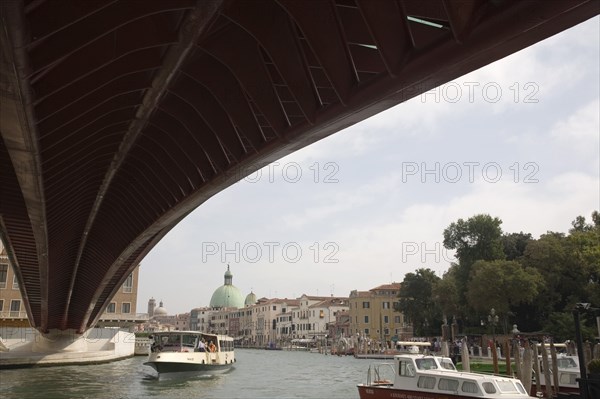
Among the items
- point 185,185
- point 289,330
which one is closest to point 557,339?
point 185,185

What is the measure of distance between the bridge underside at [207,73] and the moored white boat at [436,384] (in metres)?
9.18

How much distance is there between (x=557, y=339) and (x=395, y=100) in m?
40.0

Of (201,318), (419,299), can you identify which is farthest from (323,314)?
(201,318)

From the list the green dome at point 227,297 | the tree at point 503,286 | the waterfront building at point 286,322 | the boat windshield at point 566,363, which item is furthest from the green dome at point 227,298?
the boat windshield at point 566,363

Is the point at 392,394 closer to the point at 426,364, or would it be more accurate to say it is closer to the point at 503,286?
Answer: the point at 426,364

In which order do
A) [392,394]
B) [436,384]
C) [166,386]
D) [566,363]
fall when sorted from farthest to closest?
[166,386], [566,363], [392,394], [436,384]

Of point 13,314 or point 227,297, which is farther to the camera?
point 227,297

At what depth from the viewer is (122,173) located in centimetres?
1691

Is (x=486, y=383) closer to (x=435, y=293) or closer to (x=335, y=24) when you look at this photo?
(x=335, y=24)

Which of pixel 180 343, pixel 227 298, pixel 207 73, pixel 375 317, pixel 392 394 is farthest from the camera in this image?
pixel 227 298

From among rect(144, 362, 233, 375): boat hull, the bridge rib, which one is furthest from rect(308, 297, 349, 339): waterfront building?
the bridge rib

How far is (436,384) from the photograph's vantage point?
1769cm

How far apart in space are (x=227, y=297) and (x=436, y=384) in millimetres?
140800

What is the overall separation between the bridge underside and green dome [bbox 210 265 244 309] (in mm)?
140981
